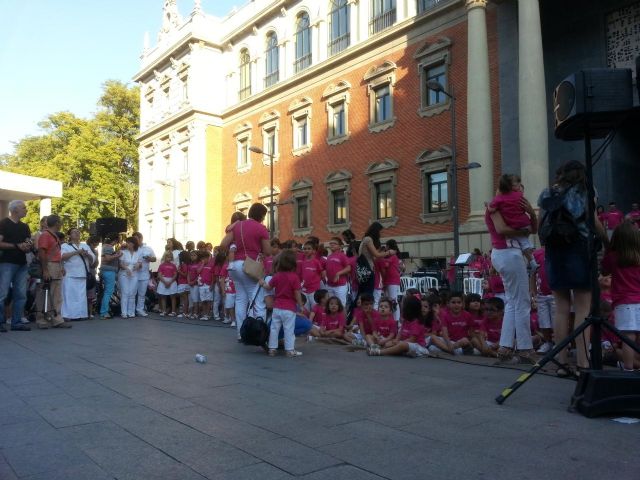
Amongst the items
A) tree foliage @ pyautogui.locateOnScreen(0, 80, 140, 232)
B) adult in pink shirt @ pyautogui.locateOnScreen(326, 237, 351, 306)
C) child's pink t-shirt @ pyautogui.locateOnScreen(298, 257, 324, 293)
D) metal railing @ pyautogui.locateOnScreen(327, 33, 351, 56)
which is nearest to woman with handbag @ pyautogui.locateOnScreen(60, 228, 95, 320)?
child's pink t-shirt @ pyautogui.locateOnScreen(298, 257, 324, 293)

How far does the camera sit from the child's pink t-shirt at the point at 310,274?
10727mm

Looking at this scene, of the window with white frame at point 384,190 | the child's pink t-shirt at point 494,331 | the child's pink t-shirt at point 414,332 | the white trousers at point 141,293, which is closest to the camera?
the child's pink t-shirt at point 414,332

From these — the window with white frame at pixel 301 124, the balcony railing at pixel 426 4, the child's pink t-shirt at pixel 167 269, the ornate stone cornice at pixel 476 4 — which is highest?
the balcony railing at pixel 426 4

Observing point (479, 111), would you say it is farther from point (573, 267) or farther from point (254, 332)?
point (573, 267)

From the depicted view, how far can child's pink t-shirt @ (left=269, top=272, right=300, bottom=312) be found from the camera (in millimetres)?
7566

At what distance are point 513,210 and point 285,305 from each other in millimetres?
3220

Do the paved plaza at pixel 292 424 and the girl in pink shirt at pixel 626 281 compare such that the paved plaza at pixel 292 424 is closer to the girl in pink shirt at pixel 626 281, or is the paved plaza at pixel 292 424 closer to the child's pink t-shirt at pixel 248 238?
the girl in pink shirt at pixel 626 281

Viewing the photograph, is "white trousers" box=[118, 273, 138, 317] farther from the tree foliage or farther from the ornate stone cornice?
the tree foliage

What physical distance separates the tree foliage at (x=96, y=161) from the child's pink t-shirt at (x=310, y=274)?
42.1 m

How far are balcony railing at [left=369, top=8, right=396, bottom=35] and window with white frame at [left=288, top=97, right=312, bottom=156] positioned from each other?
529 cm

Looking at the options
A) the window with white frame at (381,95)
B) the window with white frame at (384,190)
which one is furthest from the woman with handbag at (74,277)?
the window with white frame at (381,95)

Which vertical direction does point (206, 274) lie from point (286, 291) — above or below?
above

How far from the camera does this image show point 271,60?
33156 millimetres

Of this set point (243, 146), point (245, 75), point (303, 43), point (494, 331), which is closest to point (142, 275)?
point (494, 331)
